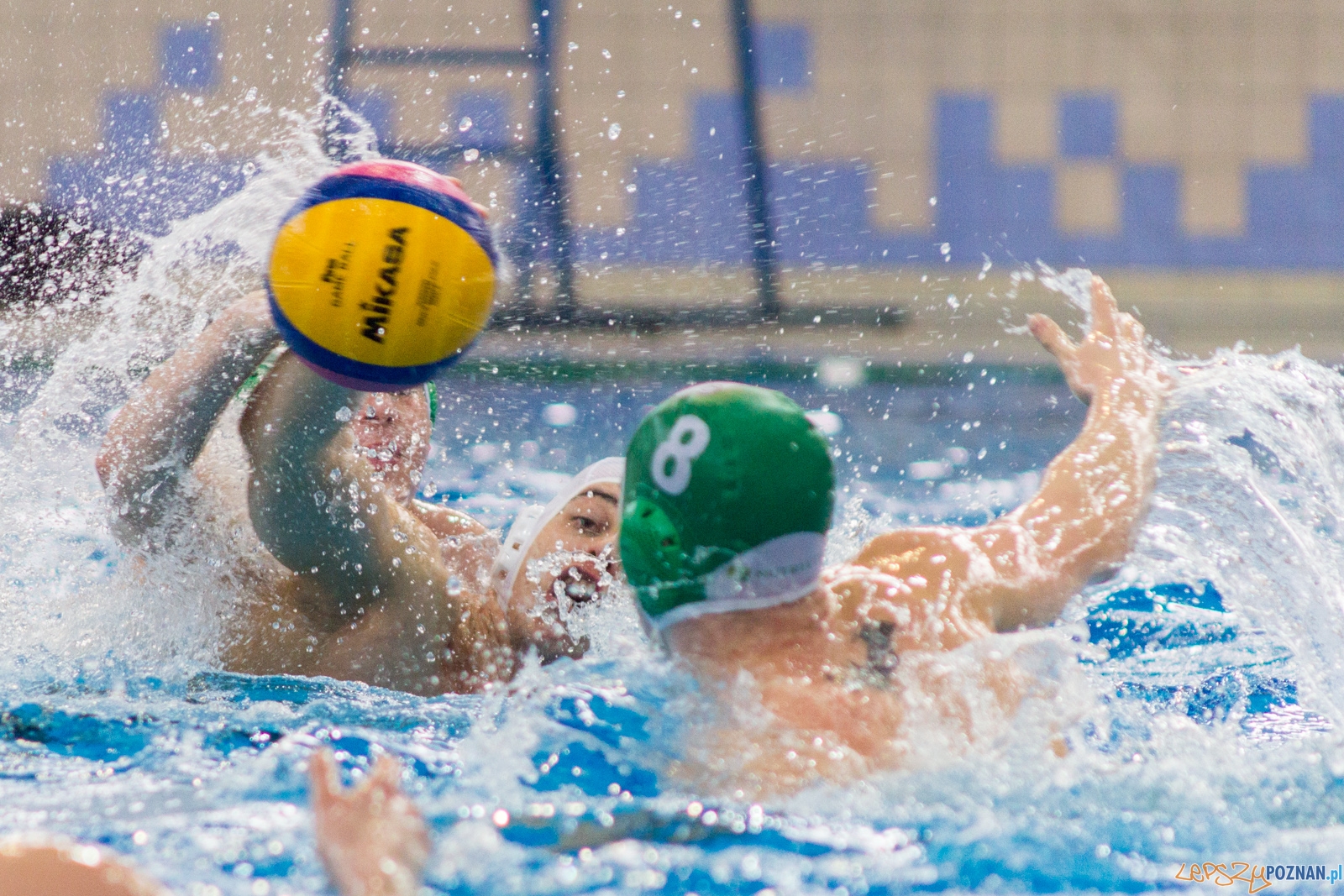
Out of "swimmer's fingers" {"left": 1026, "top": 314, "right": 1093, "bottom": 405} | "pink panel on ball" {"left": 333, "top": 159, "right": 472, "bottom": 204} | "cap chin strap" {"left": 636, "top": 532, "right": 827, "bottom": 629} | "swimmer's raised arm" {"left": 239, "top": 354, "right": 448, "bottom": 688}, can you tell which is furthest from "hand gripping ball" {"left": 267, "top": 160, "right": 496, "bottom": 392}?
"swimmer's fingers" {"left": 1026, "top": 314, "right": 1093, "bottom": 405}

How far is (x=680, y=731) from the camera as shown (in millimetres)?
1864

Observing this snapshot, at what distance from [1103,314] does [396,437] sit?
150 cm

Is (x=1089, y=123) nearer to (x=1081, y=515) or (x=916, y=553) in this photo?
(x=1081, y=515)

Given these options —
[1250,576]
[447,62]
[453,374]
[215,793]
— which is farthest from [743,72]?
[215,793]

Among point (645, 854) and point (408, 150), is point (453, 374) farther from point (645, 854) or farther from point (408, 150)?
point (645, 854)

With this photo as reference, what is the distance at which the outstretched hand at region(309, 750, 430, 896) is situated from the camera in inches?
46.0

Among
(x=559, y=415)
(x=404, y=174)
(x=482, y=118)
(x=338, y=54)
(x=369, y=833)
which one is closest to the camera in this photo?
(x=369, y=833)

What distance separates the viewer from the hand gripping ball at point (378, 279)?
5.92ft

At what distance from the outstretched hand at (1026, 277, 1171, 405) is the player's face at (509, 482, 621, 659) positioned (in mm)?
930

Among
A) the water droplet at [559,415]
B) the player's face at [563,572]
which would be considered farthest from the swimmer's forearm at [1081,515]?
the water droplet at [559,415]

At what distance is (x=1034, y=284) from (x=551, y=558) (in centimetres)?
812

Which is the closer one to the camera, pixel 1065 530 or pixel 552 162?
pixel 1065 530

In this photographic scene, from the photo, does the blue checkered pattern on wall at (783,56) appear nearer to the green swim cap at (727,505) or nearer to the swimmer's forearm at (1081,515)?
the swimmer's forearm at (1081,515)

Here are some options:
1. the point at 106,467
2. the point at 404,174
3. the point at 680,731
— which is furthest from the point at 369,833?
the point at 106,467
